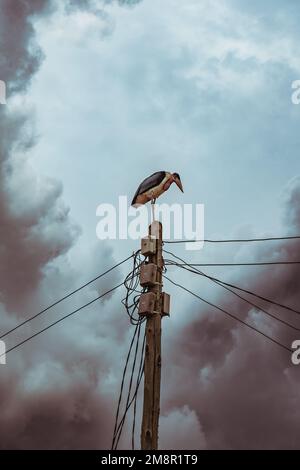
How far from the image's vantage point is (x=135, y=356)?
13.4 m

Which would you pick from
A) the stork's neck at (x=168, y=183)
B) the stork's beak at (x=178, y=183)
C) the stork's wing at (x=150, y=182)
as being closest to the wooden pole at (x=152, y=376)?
the stork's wing at (x=150, y=182)

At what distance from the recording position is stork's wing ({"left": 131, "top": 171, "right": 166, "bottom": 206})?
14.8 meters

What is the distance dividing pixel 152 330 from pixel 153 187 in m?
3.92

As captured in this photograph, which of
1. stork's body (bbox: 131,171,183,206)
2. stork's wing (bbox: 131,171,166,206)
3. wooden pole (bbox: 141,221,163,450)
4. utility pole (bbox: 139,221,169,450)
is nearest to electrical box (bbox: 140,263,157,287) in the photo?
utility pole (bbox: 139,221,169,450)

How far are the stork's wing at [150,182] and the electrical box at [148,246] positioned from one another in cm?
206

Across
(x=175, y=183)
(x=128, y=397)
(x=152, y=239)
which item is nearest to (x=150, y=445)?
(x=128, y=397)

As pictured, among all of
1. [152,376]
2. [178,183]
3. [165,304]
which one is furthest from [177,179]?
[152,376]

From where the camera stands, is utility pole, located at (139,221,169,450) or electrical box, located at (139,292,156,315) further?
electrical box, located at (139,292,156,315)

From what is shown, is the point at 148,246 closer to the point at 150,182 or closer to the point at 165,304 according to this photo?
the point at 165,304

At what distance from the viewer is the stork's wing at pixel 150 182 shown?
14.8 metres

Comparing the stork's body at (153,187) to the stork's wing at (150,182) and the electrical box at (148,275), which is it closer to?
the stork's wing at (150,182)

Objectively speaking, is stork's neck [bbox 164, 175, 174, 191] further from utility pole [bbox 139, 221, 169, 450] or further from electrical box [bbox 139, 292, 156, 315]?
electrical box [bbox 139, 292, 156, 315]

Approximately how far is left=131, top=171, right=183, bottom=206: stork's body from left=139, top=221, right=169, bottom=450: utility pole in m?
1.79
